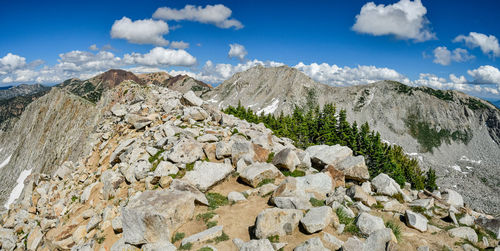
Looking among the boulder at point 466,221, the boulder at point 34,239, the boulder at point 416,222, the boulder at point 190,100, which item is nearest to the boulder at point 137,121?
the boulder at point 190,100

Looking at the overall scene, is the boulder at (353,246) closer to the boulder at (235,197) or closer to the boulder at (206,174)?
the boulder at (235,197)

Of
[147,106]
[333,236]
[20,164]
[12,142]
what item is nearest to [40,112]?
[20,164]

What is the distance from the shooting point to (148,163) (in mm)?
19797

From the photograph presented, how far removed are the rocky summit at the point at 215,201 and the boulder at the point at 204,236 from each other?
0.06m

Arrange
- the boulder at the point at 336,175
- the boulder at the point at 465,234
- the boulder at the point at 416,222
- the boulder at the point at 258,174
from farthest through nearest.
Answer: the boulder at the point at 336,175 → the boulder at the point at 258,174 → the boulder at the point at 416,222 → the boulder at the point at 465,234

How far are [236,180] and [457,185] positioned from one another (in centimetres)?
17230

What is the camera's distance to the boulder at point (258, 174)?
18.5 metres

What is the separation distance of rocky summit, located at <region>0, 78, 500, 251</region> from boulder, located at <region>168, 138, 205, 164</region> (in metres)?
0.09

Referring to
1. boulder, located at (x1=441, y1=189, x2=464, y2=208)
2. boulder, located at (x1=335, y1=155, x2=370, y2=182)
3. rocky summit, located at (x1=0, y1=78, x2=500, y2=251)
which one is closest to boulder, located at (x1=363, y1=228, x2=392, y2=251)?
rocky summit, located at (x1=0, y1=78, x2=500, y2=251)

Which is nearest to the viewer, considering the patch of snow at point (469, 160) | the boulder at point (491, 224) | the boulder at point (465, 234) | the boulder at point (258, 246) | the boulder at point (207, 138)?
the boulder at point (258, 246)

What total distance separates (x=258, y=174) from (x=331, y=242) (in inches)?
327

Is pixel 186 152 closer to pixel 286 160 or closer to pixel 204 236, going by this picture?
pixel 286 160

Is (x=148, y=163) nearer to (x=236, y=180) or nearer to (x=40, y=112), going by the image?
(x=236, y=180)

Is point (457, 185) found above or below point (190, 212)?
below
